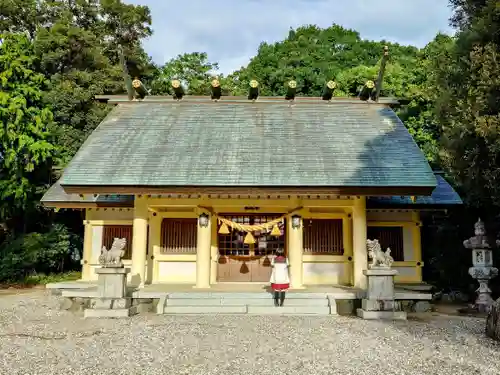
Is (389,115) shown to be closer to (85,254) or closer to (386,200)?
(386,200)

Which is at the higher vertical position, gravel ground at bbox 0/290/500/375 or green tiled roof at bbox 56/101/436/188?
green tiled roof at bbox 56/101/436/188

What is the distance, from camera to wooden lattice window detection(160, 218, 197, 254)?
528 inches

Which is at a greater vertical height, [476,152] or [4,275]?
[476,152]

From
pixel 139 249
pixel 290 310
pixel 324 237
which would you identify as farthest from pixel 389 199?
pixel 139 249

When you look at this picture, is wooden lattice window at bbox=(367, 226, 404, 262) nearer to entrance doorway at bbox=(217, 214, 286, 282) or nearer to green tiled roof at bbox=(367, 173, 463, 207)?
green tiled roof at bbox=(367, 173, 463, 207)

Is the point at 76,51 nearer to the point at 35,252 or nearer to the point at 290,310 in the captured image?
the point at 35,252

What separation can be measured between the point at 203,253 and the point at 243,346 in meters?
4.68

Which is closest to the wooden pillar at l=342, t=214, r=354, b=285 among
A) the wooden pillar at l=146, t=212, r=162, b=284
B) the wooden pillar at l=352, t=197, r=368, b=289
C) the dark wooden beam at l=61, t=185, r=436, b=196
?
the wooden pillar at l=352, t=197, r=368, b=289

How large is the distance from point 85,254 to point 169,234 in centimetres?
319

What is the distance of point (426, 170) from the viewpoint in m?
11.4

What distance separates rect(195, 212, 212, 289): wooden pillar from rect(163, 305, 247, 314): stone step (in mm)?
1379

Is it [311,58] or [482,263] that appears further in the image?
[311,58]

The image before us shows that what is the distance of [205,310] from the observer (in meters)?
10.1

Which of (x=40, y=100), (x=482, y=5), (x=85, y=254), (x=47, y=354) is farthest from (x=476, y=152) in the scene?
(x=40, y=100)
